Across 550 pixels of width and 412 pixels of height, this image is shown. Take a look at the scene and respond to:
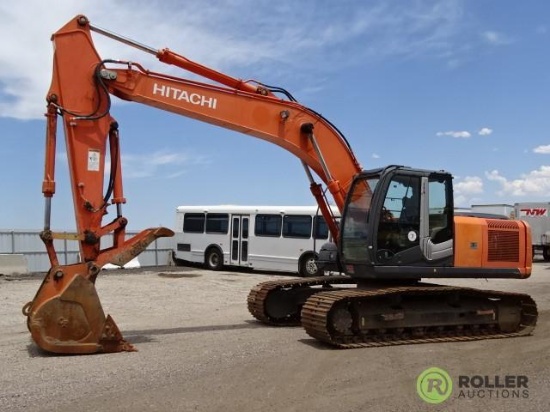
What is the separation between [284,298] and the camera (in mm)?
10969

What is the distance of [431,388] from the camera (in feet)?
21.5

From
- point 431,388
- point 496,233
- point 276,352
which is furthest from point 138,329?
point 496,233

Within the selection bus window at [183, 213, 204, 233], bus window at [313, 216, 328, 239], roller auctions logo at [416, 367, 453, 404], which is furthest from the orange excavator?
bus window at [183, 213, 204, 233]

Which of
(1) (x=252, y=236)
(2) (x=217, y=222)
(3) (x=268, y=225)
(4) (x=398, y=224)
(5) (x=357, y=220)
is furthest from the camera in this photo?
(2) (x=217, y=222)

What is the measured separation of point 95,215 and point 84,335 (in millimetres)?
1673

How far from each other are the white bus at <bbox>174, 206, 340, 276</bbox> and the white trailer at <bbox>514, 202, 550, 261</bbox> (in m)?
18.1

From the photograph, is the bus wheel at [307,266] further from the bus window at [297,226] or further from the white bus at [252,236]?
the bus window at [297,226]

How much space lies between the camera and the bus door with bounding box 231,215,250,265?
23.7m

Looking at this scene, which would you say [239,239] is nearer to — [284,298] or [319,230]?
[319,230]

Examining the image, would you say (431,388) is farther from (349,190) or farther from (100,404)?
(349,190)

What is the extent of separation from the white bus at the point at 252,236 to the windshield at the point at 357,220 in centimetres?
1077

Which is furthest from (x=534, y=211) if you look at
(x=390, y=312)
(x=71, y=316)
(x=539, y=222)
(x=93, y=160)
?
(x=71, y=316)

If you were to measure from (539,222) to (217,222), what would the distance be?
66.9 ft

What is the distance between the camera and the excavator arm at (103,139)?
7.88 metres
